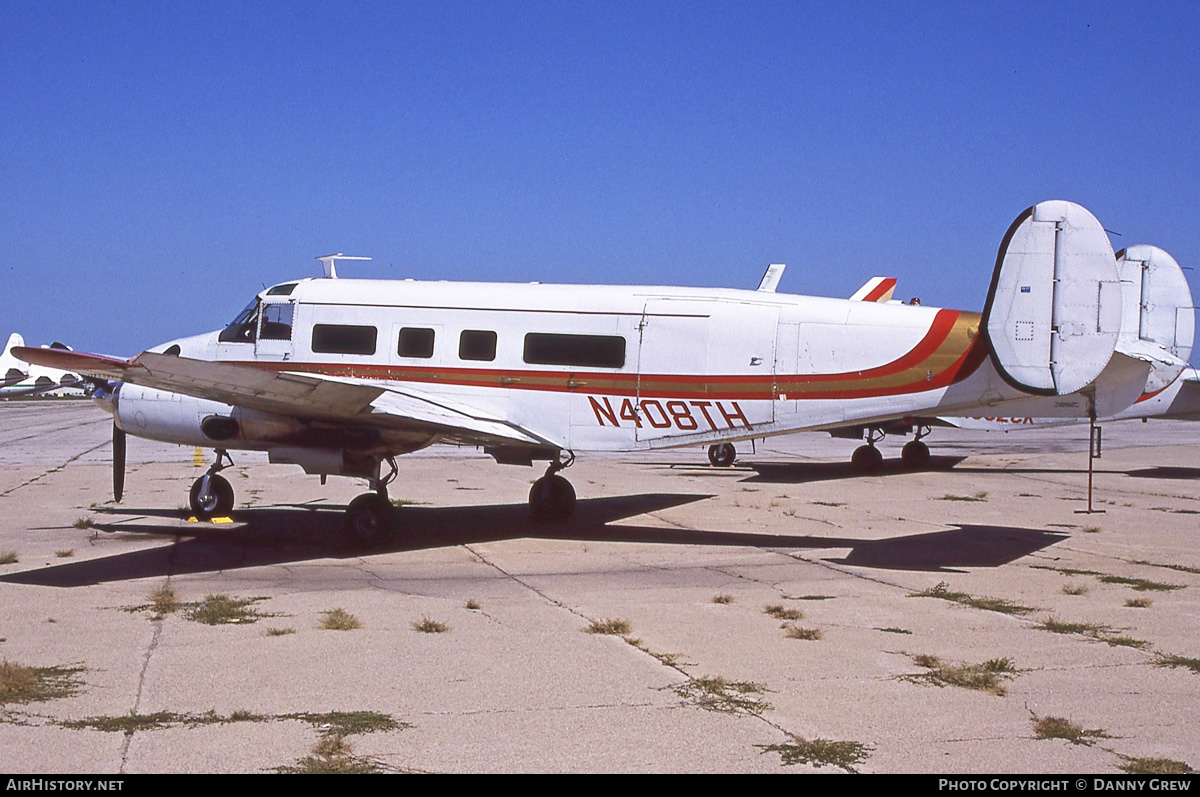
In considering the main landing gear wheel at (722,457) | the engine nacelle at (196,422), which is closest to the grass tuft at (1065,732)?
the engine nacelle at (196,422)

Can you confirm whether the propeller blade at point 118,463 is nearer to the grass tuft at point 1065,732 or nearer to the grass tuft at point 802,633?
the grass tuft at point 802,633

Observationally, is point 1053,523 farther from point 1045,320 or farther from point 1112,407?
point 1045,320

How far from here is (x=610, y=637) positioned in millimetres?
9344

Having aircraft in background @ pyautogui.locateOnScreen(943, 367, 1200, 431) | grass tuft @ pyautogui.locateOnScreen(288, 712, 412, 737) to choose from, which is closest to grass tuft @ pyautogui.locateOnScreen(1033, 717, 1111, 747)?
grass tuft @ pyautogui.locateOnScreen(288, 712, 412, 737)

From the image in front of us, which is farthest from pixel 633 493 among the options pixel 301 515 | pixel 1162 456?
pixel 1162 456

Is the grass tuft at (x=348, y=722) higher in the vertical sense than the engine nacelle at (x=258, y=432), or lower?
lower

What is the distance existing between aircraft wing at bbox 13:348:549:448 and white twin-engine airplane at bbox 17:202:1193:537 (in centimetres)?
4

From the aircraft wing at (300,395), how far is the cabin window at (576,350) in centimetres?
109

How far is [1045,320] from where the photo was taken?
42.6 feet

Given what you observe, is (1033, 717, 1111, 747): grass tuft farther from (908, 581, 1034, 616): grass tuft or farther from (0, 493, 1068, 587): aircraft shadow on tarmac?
(0, 493, 1068, 587): aircraft shadow on tarmac

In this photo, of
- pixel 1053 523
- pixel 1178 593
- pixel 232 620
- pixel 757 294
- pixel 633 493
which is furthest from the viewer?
pixel 633 493

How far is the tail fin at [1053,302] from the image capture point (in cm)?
1281

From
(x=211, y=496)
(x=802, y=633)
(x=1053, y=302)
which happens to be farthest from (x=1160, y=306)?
(x=211, y=496)
